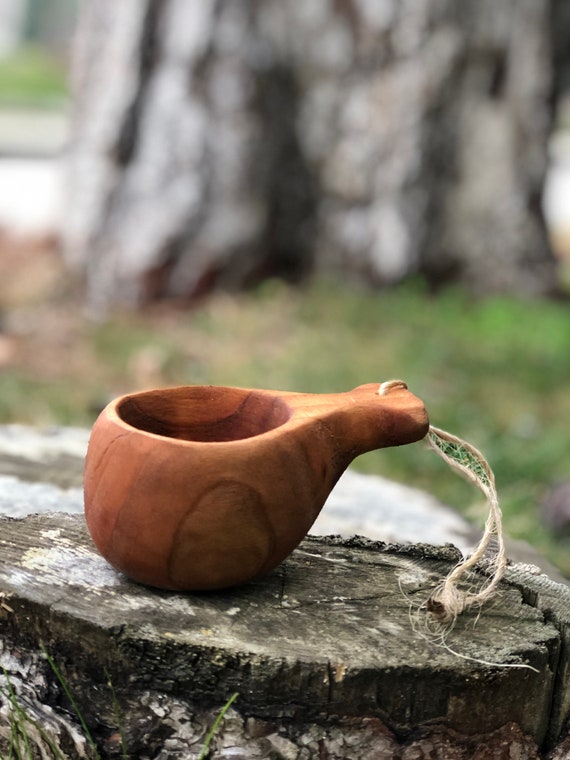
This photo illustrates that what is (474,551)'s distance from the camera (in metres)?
1.37

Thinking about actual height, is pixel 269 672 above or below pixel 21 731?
above

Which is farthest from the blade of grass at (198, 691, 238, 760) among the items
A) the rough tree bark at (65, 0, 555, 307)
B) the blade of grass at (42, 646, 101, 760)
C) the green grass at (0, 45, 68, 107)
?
the green grass at (0, 45, 68, 107)

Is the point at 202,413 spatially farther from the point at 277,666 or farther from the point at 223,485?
the point at 277,666

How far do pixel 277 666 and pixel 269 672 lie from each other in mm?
13

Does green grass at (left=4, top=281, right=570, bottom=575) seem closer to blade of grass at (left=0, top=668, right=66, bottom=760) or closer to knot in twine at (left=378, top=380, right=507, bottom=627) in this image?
knot in twine at (left=378, top=380, right=507, bottom=627)

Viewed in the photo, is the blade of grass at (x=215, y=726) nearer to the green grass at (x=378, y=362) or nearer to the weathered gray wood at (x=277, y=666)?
the weathered gray wood at (x=277, y=666)

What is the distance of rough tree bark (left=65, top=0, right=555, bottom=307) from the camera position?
4113mm

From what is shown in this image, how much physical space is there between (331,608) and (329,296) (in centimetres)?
313

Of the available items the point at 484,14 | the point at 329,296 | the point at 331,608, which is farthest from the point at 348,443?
the point at 484,14

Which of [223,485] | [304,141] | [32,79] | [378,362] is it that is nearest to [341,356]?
[378,362]

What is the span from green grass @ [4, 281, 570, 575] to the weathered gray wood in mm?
1554

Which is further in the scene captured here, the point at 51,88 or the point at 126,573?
the point at 51,88

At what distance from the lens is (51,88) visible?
1594 cm

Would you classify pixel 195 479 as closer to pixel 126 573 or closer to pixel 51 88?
pixel 126 573
